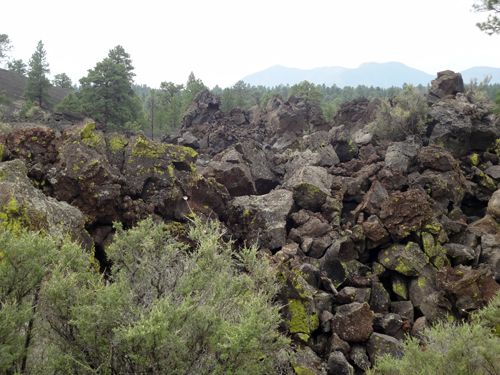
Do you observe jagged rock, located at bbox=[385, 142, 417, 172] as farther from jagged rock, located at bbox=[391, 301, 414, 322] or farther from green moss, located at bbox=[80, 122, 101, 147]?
green moss, located at bbox=[80, 122, 101, 147]

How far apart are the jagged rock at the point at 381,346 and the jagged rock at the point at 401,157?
1194 cm

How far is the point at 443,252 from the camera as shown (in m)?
13.1

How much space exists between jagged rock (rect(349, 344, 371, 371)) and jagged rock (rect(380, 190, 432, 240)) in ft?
19.2

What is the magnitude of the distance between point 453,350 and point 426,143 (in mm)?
20447

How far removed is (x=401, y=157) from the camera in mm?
18969

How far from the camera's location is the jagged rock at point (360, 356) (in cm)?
917

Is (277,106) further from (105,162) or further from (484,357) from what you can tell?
(484,357)

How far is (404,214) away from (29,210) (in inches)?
564

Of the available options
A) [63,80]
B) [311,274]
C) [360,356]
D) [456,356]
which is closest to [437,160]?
[311,274]

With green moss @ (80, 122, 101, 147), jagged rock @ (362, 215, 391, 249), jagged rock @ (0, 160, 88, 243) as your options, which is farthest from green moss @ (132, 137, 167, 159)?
jagged rock @ (362, 215, 391, 249)

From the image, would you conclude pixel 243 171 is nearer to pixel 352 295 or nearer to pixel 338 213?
pixel 338 213

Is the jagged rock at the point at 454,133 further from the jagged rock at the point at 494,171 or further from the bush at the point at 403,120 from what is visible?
the jagged rock at the point at 494,171

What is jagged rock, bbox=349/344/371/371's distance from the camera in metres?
9.17

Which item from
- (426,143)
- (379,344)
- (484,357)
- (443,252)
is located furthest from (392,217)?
(426,143)
